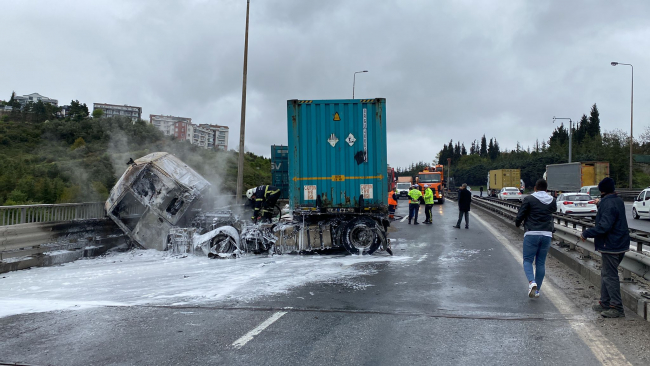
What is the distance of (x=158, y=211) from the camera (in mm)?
10508

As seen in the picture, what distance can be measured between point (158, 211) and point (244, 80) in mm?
9045

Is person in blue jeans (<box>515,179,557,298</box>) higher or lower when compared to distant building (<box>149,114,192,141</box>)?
lower

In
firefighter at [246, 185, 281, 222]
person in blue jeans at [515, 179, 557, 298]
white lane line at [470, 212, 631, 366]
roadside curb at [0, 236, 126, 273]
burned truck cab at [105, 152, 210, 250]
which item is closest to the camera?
white lane line at [470, 212, 631, 366]

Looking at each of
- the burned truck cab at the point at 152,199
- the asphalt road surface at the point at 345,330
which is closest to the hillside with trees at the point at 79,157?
the burned truck cab at the point at 152,199

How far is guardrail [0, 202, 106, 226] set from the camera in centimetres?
916

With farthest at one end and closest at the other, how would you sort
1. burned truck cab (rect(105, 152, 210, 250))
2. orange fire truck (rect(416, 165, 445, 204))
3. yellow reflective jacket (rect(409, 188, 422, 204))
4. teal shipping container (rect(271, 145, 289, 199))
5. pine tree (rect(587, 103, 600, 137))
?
pine tree (rect(587, 103, 600, 137)) → orange fire truck (rect(416, 165, 445, 204)) → yellow reflective jacket (rect(409, 188, 422, 204)) → teal shipping container (rect(271, 145, 289, 199)) → burned truck cab (rect(105, 152, 210, 250))

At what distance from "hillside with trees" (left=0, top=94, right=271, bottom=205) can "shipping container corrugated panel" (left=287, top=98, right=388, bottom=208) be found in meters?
4.09

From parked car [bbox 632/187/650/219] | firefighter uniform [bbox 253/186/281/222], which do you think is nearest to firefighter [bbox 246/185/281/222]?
firefighter uniform [bbox 253/186/281/222]

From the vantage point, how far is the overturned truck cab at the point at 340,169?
10.8m

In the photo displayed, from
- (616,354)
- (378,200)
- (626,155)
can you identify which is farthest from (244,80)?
(626,155)

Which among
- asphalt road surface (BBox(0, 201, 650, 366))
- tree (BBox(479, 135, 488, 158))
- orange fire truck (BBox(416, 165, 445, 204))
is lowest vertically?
asphalt road surface (BBox(0, 201, 650, 366))

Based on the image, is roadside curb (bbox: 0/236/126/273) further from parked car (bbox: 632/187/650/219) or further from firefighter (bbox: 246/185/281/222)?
parked car (bbox: 632/187/650/219)

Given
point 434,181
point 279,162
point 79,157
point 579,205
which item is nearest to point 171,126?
point 79,157

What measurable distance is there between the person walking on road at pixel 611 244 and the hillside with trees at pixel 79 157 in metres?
10.5
